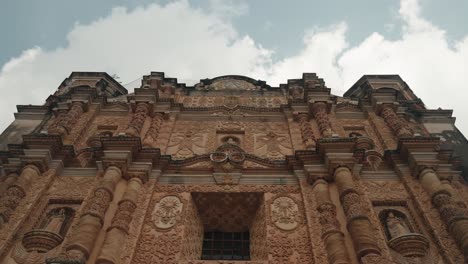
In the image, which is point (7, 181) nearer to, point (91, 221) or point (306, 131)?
point (91, 221)

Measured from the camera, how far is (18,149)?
1123cm

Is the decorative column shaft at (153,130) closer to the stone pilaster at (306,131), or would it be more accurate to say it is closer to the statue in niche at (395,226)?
the stone pilaster at (306,131)

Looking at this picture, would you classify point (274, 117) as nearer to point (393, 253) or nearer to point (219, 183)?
point (219, 183)

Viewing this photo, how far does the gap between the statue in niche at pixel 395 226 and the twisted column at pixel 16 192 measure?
300 inches

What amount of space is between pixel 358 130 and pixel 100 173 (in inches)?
295

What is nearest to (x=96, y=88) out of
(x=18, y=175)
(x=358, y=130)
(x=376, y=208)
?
(x=18, y=175)

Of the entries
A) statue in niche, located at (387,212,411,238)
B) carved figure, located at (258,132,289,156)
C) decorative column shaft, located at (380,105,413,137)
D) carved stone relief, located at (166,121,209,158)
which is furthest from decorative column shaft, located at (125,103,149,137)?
decorative column shaft, located at (380,105,413,137)

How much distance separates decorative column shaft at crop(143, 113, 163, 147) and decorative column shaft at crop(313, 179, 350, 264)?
4599mm

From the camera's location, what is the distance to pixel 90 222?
8398mm


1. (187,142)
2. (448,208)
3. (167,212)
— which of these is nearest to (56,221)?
(167,212)

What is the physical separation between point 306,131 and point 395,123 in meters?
2.55

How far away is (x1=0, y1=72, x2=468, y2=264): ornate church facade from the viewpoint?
27.5ft

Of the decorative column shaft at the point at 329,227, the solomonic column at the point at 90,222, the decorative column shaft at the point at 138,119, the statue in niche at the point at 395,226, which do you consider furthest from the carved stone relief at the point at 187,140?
the statue in niche at the point at 395,226

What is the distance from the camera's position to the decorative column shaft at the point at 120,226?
7.90m
